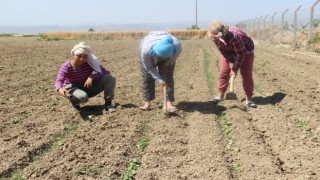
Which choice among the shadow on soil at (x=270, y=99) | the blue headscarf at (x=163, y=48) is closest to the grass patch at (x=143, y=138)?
the blue headscarf at (x=163, y=48)

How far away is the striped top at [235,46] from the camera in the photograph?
21.2 feet

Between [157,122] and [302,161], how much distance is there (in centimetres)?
210

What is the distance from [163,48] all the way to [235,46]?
49.5 inches

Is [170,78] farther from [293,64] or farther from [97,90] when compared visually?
[293,64]

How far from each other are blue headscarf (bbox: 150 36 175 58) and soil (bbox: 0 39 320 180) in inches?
35.5

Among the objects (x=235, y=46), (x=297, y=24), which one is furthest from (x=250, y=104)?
(x=297, y=24)

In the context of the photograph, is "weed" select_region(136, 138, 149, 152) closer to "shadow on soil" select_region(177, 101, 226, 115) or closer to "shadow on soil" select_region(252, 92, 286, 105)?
"shadow on soil" select_region(177, 101, 226, 115)

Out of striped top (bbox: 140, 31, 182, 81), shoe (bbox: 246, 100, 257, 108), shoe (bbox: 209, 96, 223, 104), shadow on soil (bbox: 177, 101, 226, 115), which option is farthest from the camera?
shoe (bbox: 209, 96, 223, 104)

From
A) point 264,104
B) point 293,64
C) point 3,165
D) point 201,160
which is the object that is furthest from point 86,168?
point 293,64

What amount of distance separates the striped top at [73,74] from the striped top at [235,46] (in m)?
1.83

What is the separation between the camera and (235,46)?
6.50 meters

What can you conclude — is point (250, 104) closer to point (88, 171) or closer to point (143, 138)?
point (143, 138)

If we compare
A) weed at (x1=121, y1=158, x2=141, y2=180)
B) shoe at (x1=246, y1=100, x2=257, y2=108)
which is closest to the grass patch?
weed at (x1=121, y1=158, x2=141, y2=180)

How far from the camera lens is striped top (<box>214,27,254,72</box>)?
254 inches
